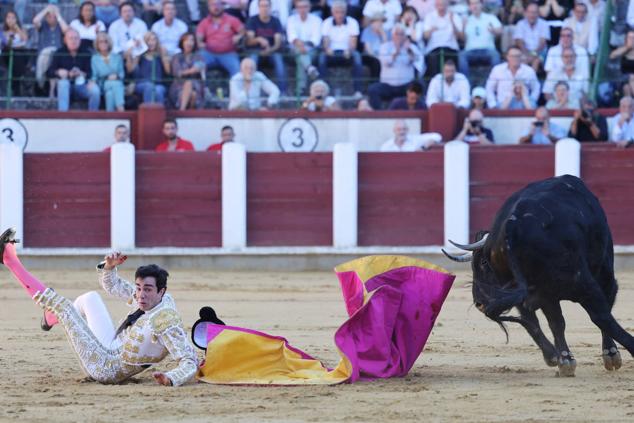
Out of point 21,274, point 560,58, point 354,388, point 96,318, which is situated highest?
point 560,58

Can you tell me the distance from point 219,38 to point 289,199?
1627 millimetres

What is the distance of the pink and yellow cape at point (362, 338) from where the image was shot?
6.03 metres

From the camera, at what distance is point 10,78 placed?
1215 cm

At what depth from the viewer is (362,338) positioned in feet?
20.0

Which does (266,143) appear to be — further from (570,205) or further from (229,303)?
(570,205)

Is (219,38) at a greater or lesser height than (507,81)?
greater

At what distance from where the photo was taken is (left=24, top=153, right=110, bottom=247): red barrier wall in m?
11.8

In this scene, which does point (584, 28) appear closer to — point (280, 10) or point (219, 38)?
point (280, 10)

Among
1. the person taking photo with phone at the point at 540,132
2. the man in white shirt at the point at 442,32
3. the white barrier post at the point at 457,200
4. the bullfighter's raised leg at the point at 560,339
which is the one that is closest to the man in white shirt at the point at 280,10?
the man in white shirt at the point at 442,32

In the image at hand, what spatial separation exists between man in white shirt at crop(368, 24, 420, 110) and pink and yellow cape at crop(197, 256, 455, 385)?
6.16m

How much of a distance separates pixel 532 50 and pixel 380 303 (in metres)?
7.11

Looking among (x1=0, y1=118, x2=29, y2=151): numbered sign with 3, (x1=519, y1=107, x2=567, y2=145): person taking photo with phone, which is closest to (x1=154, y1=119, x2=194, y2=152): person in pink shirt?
(x1=0, y1=118, x2=29, y2=151): numbered sign with 3

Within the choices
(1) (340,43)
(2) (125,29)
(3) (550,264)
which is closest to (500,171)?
(1) (340,43)

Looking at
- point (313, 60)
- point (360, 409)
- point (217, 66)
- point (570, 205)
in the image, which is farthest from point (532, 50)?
point (360, 409)
